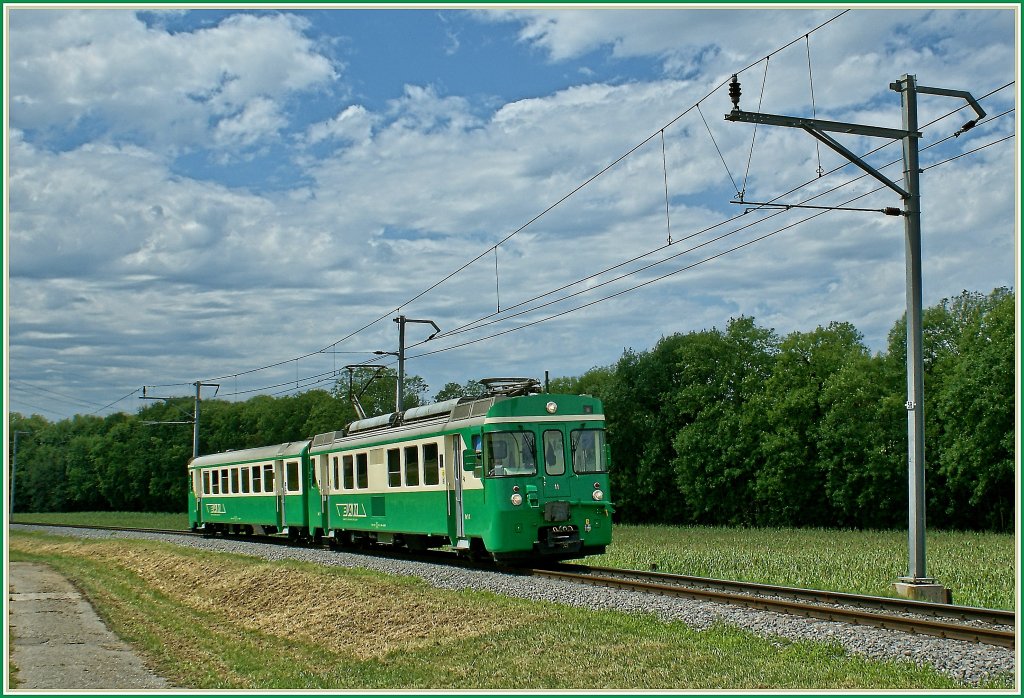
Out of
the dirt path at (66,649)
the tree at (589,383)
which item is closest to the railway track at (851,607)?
Answer: the dirt path at (66,649)

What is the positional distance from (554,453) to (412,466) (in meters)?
3.83

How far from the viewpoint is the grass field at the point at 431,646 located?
33.4ft

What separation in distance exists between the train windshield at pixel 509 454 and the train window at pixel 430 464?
85.3 inches

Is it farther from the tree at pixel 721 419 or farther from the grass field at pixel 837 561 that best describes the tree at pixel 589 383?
the grass field at pixel 837 561

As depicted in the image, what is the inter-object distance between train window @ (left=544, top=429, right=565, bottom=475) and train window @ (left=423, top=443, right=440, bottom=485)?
2.59 meters

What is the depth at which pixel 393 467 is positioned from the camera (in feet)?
77.0

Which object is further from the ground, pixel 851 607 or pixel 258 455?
pixel 258 455

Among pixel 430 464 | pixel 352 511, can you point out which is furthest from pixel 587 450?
pixel 352 511

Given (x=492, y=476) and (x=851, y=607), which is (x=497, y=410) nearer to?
(x=492, y=476)

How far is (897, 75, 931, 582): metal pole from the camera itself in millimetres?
15406

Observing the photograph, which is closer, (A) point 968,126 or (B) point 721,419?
(A) point 968,126

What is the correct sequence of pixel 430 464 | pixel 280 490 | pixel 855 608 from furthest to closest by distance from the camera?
pixel 280 490 → pixel 430 464 → pixel 855 608

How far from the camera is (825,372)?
176 feet

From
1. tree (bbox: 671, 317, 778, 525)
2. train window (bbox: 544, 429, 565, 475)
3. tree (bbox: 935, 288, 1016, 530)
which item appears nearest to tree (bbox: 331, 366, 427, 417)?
tree (bbox: 671, 317, 778, 525)
